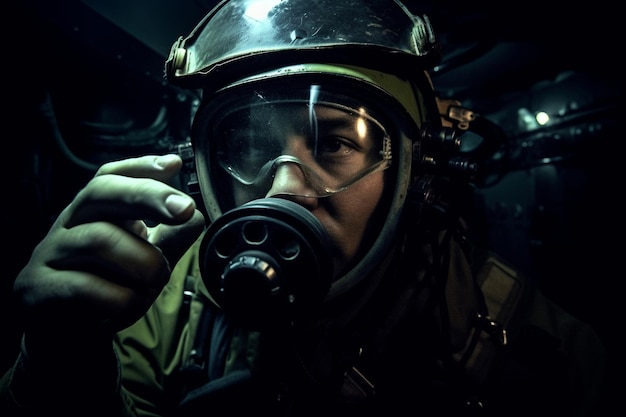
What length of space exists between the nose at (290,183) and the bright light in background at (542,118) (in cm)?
485

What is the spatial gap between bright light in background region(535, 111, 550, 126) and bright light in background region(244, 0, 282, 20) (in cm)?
469

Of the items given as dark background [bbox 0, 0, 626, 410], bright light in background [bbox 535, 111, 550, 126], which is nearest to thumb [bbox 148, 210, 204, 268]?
dark background [bbox 0, 0, 626, 410]

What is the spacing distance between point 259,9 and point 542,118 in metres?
→ 4.78

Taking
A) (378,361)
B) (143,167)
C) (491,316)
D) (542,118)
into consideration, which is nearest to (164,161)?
(143,167)

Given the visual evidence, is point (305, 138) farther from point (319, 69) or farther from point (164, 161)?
point (164, 161)

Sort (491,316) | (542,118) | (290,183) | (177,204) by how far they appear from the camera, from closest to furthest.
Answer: (177,204) < (290,183) < (491,316) < (542,118)

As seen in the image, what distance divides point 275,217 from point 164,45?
2.78 m

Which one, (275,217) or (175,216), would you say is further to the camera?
(275,217)

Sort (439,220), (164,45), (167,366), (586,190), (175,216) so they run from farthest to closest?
1. (586,190)
2. (164,45)
3. (167,366)
4. (439,220)
5. (175,216)

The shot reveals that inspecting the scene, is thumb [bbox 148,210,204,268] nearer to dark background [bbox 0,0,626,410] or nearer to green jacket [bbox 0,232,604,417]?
green jacket [bbox 0,232,604,417]

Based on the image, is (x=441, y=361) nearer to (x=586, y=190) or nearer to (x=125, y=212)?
(x=125, y=212)

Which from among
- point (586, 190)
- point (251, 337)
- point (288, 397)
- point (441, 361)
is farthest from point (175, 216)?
point (586, 190)

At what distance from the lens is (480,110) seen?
219 inches

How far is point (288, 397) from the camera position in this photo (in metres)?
1.55
